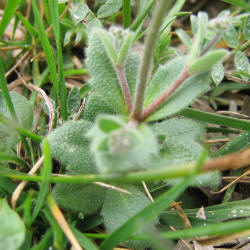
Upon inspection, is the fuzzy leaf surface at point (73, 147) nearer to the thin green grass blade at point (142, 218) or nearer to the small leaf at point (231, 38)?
the thin green grass blade at point (142, 218)

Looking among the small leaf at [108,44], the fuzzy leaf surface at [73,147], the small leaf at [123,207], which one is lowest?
the small leaf at [123,207]

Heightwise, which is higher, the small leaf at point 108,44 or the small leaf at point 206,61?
the small leaf at point 108,44

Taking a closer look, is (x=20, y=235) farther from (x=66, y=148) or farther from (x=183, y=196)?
(x=183, y=196)

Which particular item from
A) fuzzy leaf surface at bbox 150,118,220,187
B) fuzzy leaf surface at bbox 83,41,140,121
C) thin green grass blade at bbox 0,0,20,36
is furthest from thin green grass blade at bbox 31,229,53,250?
thin green grass blade at bbox 0,0,20,36

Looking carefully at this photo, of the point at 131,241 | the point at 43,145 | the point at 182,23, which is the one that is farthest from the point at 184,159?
the point at 182,23

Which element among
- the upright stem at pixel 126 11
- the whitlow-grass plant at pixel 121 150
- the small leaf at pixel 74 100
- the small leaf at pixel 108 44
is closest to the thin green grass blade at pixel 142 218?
the whitlow-grass plant at pixel 121 150

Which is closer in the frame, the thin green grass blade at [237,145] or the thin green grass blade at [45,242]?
the thin green grass blade at [45,242]

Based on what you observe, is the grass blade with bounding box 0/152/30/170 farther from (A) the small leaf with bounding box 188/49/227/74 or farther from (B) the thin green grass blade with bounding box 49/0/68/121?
(A) the small leaf with bounding box 188/49/227/74
